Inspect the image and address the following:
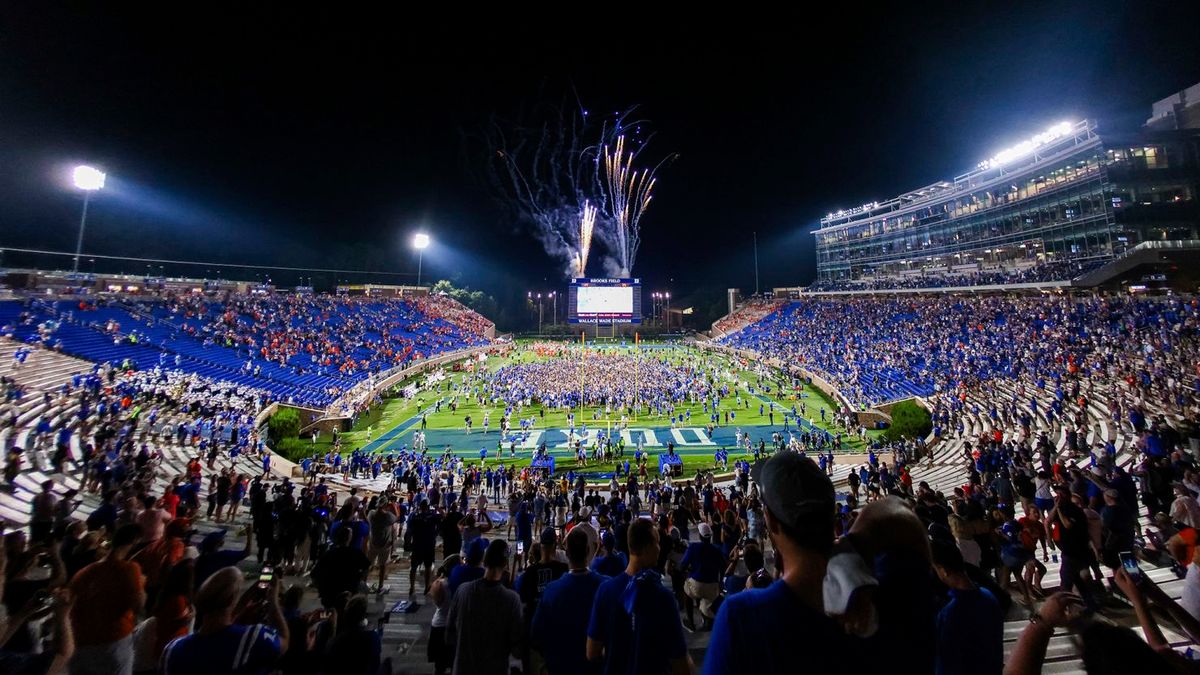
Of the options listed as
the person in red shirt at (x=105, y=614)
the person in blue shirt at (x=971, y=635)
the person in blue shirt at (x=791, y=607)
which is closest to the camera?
the person in blue shirt at (x=791, y=607)

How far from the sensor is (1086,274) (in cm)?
4228

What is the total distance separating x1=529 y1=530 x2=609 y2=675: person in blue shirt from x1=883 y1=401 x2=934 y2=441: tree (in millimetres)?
28772

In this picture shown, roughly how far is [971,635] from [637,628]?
169cm

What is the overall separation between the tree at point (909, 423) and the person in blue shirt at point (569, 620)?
28.8 metres

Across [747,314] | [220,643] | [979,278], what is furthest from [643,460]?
[747,314]

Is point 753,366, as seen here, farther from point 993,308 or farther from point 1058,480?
point 1058,480

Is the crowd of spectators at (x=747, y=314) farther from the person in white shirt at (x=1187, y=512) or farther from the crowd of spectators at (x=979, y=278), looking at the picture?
the person in white shirt at (x=1187, y=512)

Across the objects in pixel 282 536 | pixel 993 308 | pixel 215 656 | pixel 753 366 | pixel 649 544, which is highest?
pixel 993 308

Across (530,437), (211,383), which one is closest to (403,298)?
(211,383)

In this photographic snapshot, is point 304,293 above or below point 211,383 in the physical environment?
above

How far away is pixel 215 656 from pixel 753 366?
183 ft

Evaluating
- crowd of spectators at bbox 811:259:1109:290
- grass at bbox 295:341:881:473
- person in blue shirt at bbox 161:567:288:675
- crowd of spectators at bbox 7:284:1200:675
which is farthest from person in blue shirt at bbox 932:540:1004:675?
crowd of spectators at bbox 811:259:1109:290

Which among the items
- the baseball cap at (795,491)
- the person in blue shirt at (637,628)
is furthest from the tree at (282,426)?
the baseball cap at (795,491)

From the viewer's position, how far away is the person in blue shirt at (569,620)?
10.5 ft
